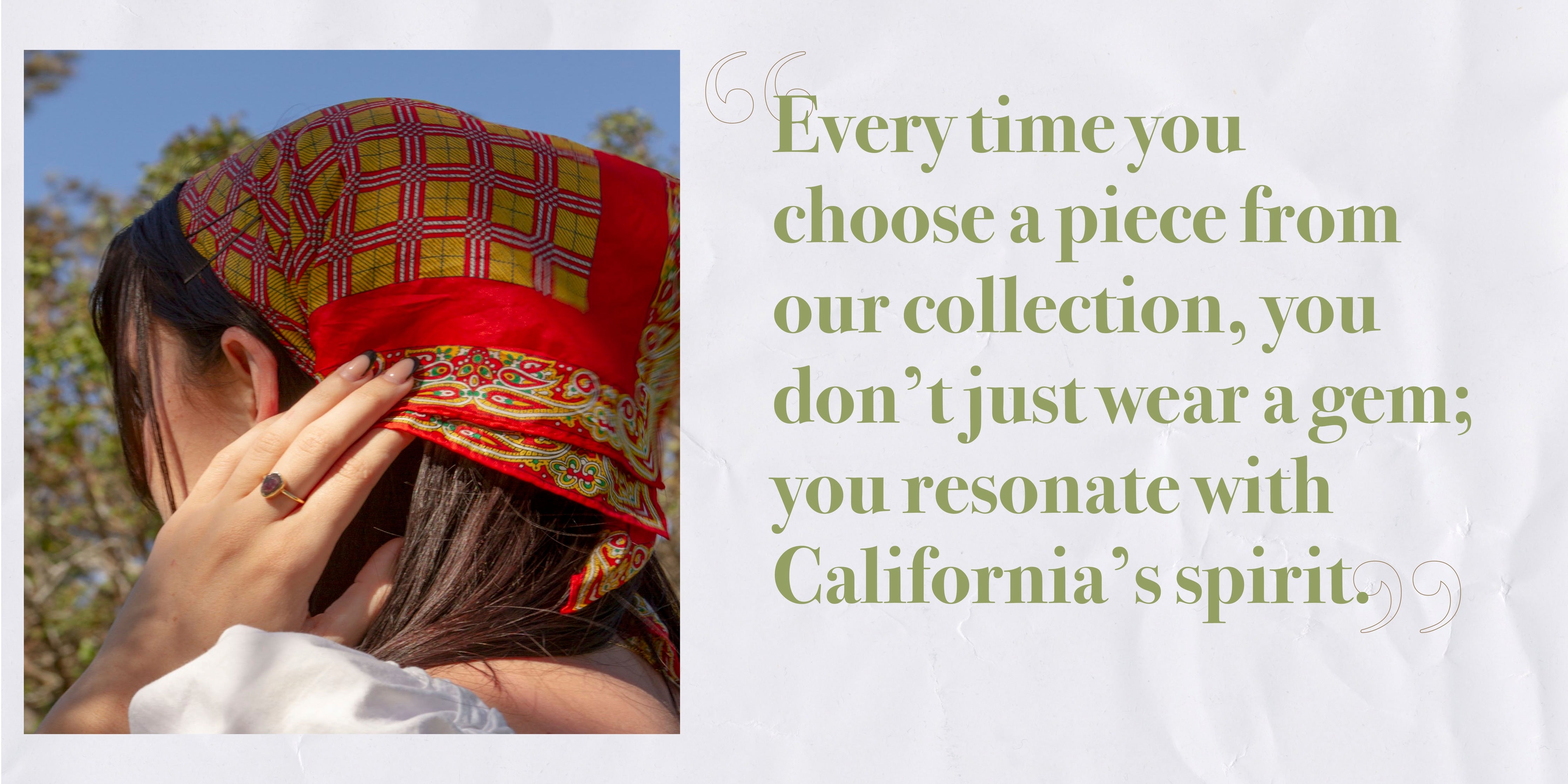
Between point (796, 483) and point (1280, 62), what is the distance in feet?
2.82

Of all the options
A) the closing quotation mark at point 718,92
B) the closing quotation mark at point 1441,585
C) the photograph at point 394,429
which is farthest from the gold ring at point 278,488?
the closing quotation mark at point 1441,585

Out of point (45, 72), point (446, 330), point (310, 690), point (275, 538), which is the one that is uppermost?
point (45, 72)

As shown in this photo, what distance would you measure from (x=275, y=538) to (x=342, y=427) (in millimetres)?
168

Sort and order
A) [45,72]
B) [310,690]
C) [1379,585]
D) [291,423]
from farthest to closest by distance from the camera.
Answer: [45,72] → [1379,585] → [291,423] → [310,690]

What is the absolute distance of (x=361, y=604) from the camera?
1282mm

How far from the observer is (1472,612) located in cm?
143

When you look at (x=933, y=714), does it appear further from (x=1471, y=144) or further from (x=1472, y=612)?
(x=1471, y=144)

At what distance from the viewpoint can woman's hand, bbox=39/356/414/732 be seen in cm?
125

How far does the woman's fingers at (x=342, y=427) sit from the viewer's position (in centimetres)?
124

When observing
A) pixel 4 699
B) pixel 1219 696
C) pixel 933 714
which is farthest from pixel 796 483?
pixel 4 699

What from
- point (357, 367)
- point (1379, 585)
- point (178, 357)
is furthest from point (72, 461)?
point (1379, 585)

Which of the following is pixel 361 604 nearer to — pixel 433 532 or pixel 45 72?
pixel 433 532

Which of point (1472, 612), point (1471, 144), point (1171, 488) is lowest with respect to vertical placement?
point (1472, 612)

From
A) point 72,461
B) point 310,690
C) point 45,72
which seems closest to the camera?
point 310,690
